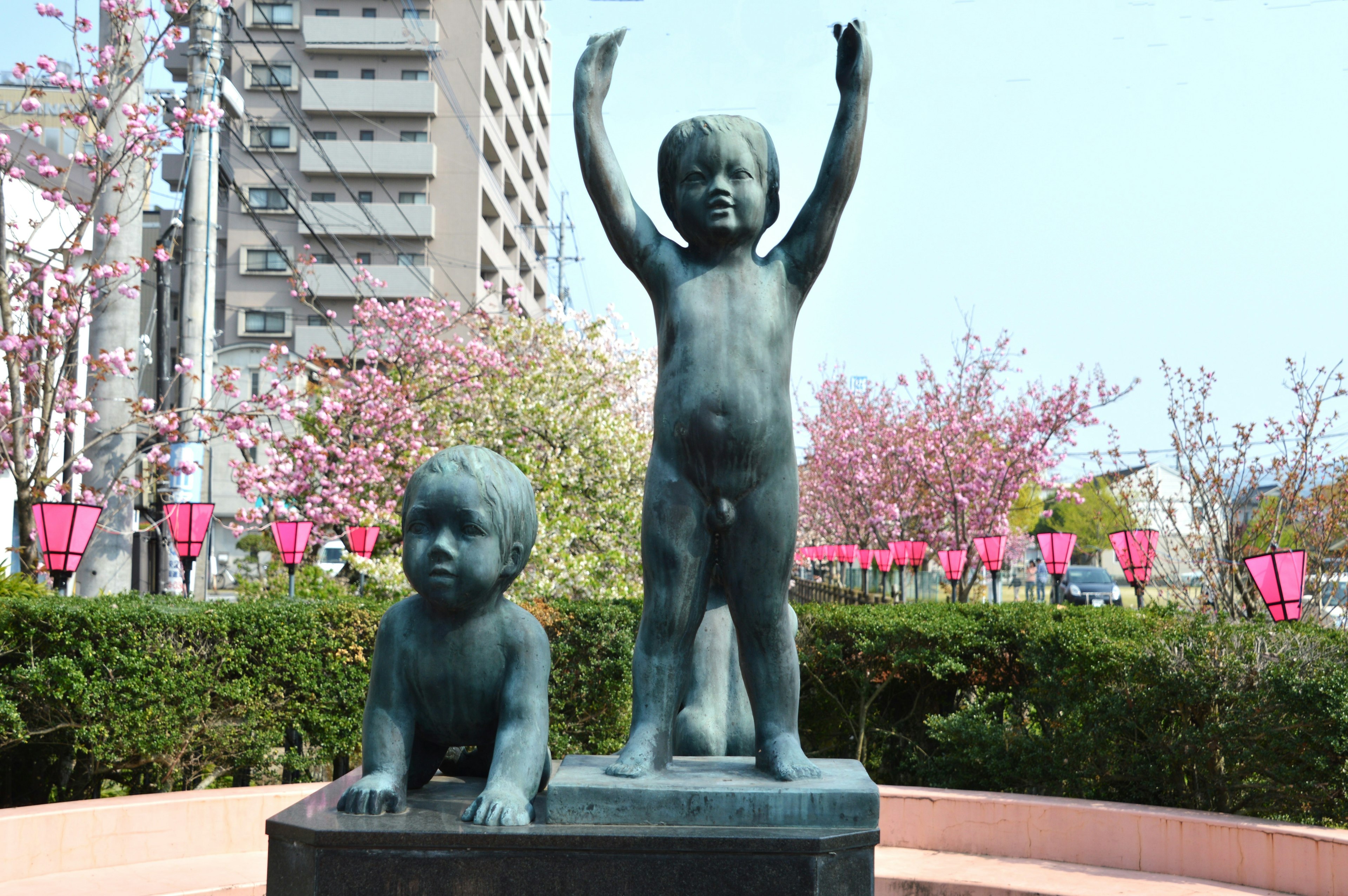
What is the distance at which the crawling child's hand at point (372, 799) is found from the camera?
2.73 metres

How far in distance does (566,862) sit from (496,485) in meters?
0.97

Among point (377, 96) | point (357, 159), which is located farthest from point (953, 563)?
point (377, 96)

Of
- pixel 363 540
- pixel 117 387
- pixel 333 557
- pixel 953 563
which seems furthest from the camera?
pixel 333 557

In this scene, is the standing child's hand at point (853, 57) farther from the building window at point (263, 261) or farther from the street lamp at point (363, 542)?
the building window at point (263, 261)

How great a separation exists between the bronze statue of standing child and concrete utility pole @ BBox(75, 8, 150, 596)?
26.3ft

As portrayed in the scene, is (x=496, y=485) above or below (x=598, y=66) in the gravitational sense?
below

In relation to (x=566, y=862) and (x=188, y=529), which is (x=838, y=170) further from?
(x=188, y=529)

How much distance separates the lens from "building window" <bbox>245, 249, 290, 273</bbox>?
39156mm

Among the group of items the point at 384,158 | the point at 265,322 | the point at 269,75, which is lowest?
the point at 265,322

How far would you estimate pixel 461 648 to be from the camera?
9.65 feet

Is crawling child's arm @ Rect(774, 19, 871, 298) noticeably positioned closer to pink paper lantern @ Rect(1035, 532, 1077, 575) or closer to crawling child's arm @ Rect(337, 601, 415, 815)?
crawling child's arm @ Rect(337, 601, 415, 815)

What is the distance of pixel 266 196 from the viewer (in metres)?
41.3

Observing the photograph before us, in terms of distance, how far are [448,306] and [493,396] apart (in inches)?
194

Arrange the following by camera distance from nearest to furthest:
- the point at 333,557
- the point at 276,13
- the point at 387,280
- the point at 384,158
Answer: the point at 333,557
the point at 387,280
the point at 384,158
the point at 276,13
